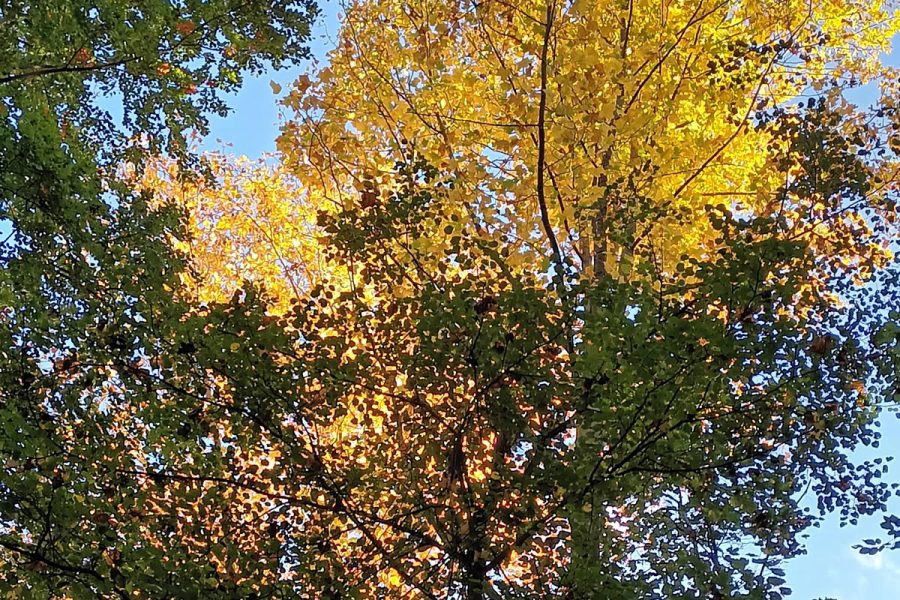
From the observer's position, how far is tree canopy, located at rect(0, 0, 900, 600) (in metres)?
3.33

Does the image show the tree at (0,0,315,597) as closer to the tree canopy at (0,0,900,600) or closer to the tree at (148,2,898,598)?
the tree canopy at (0,0,900,600)

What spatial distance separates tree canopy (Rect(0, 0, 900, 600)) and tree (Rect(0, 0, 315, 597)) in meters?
Result: 0.02

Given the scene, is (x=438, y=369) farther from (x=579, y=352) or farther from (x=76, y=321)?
(x=76, y=321)

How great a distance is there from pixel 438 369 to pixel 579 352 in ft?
2.57

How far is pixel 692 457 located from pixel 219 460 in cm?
244

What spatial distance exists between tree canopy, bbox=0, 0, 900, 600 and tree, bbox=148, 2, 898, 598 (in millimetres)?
25

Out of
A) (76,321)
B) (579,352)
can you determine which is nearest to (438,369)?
(579,352)

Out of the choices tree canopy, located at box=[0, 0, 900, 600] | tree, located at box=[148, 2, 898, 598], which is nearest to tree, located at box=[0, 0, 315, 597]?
tree canopy, located at box=[0, 0, 900, 600]

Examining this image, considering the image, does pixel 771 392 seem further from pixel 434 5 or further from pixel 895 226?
pixel 434 5

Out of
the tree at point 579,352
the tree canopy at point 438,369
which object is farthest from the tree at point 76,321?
the tree at point 579,352

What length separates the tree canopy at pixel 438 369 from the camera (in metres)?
3.33

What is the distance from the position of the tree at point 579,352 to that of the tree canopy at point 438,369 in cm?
2

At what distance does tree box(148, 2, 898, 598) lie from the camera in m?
3.39

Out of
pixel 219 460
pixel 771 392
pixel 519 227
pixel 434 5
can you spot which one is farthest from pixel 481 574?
pixel 434 5
